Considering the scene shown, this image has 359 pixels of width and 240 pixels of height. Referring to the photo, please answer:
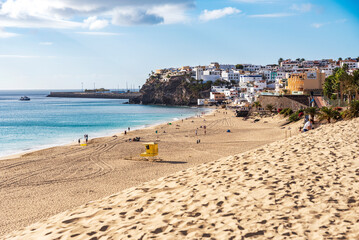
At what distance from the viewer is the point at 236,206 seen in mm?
6793

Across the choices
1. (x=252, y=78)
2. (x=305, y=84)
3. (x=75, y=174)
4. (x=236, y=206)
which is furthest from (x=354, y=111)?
(x=252, y=78)

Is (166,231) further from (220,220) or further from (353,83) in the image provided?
(353,83)

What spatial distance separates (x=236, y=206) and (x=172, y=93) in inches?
4648

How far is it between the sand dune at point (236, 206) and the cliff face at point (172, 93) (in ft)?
356

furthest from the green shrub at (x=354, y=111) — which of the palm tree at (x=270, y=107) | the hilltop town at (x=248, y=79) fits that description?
the hilltop town at (x=248, y=79)

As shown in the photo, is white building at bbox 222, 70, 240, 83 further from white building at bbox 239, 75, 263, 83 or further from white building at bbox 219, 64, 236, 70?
white building at bbox 219, 64, 236, 70

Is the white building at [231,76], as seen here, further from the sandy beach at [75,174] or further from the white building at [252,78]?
the sandy beach at [75,174]

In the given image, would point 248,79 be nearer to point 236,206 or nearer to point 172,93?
point 172,93

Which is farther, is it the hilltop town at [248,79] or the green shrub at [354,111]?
the hilltop town at [248,79]

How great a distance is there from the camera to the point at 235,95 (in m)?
111

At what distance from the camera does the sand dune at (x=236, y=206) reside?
19.1ft

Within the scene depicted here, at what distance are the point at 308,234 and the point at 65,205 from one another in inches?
389

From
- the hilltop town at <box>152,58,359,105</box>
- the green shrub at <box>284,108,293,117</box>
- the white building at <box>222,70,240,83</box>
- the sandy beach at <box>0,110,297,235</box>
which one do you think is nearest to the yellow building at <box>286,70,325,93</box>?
the green shrub at <box>284,108,293,117</box>

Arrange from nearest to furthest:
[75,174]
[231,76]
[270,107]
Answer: [75,174], [270,107], [231,76]
